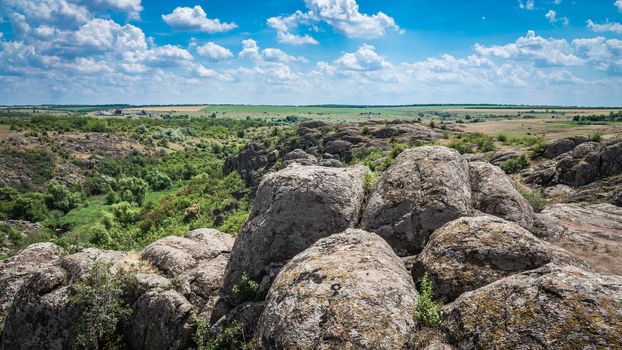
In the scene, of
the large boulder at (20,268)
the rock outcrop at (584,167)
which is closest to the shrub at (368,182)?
the large boulder at (20,268)

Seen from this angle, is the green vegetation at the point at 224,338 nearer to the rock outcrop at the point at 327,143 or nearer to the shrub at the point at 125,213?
the rock outcrop at the point at 327,143

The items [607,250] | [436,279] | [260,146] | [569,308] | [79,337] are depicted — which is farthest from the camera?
[260,146]

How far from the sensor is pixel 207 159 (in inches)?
6358

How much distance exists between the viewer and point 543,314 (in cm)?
817

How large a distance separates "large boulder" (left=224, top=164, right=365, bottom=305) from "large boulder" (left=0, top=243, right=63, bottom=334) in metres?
10.6

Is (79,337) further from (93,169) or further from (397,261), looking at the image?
(93,169)

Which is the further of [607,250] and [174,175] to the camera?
[174,175]

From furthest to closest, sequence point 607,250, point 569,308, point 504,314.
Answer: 1. point 607,250
2. point 504,314
3. point 569,308

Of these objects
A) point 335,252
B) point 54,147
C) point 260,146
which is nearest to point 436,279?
point 335,252

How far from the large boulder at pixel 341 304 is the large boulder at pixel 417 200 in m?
3.05

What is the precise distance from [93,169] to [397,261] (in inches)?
5650

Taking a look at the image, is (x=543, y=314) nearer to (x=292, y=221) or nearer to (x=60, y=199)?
(x=292, y=221)

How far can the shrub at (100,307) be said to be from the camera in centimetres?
1645

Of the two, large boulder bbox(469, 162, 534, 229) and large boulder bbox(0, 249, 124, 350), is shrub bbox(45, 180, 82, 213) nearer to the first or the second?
large boulder bbox(0, 249, 124, 350)
